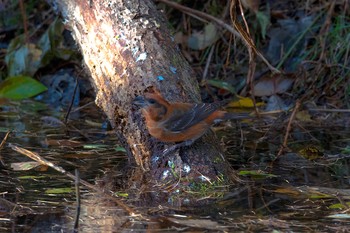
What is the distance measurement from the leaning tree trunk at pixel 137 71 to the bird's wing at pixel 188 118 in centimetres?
13

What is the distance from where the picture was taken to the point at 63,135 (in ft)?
20.3

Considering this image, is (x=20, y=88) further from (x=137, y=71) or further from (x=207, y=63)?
(x=137, y=71)

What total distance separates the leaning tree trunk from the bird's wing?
127 mm

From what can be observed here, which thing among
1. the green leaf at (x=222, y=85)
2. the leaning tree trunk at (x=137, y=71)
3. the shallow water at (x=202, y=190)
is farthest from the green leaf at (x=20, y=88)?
the leaning tree trunk at (x=137, y=71)

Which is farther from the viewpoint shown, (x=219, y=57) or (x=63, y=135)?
(x=219, y=57)

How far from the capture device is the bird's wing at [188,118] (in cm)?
465

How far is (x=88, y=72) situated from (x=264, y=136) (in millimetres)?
1471

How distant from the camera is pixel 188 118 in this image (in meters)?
4.63

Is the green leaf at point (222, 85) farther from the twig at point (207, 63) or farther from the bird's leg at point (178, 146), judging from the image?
A: the bird's leg at point (178, 146)

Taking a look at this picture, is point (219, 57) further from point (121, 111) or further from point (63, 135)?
point (121, 111)

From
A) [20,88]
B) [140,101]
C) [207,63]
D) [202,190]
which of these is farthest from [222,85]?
[202,190]

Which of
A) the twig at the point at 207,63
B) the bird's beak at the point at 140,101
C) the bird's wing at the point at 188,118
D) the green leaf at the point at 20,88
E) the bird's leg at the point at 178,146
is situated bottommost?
the twig at the point at 207,63

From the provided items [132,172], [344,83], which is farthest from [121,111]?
[344,83]

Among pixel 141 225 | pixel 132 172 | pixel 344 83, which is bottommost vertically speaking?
pixel 344 83
